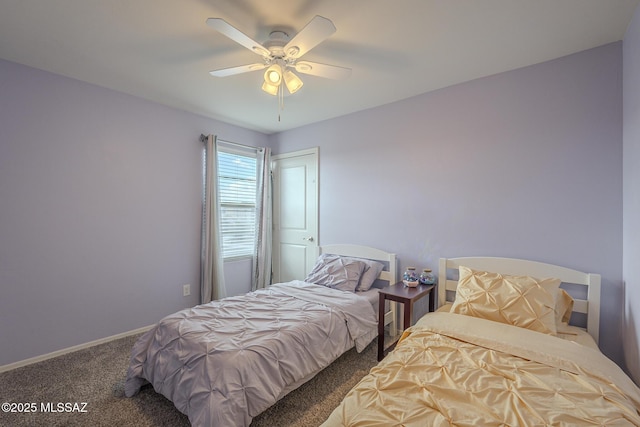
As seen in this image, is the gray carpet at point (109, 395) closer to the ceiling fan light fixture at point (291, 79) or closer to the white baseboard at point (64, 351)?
the white baseboard at point (64, 351)

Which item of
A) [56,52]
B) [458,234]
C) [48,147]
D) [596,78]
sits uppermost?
[56,52]

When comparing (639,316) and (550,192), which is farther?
(550,192)

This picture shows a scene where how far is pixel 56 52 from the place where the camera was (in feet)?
7.25

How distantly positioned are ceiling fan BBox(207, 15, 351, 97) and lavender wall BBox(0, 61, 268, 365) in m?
1.64

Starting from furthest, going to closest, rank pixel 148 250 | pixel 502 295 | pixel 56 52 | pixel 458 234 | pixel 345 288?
pixel 148 250 < pixel 345 288 < pixel 458 234 < pixel 56 52 < pixel 502 295

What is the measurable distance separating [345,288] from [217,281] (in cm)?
168

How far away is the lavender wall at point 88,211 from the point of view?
7.84ft

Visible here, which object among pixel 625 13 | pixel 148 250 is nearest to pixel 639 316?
pixel 625 13

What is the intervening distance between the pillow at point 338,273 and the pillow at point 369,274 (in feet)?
0.15

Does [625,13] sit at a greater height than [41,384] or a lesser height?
greater

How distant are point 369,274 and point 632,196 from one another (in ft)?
6.80

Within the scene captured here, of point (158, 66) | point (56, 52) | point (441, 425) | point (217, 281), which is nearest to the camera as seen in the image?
point (441, 425)

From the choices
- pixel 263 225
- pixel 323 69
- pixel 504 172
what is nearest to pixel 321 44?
pixel 323 69

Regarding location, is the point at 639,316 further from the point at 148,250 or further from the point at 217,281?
the point at 148,250
